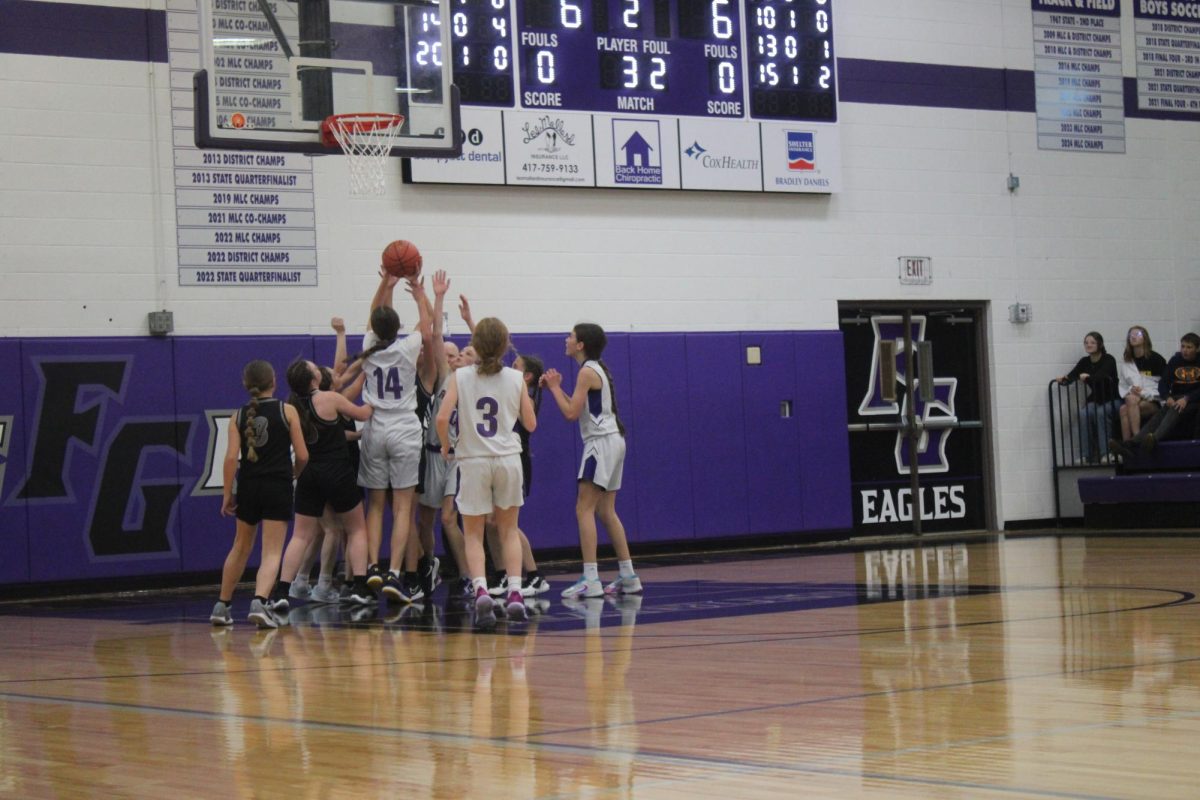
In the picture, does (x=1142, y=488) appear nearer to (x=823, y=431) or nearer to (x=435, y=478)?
(x=823, y=431)

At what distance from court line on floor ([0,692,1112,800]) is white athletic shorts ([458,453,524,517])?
9.41ft

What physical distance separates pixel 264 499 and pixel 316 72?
409 centimetres

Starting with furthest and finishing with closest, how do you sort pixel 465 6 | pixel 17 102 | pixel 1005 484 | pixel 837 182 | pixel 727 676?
1. pixel 1005 484
2. pixel 837 182
3. pixel 465 6
4. pixel 17 102
5. pixel 727 676

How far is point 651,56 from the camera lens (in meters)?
15.8

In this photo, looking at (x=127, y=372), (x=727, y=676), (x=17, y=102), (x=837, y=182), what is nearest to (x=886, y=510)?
(x=837, y=182)

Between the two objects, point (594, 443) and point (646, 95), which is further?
point (646, 95)

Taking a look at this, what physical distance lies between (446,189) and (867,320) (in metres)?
5.11

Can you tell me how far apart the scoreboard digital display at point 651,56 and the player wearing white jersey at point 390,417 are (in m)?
5.00

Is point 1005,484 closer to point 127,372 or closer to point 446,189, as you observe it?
point 446,189

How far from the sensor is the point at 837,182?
16891 millimetres

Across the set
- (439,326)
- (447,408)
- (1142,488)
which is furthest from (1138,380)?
(447,408)

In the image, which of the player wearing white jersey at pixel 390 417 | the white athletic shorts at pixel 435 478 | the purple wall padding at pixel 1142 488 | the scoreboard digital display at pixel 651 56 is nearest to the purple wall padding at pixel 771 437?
the scoreboard digital display at pixel 651 56

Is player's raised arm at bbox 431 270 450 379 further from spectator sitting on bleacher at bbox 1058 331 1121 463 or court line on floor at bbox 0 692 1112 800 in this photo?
spectator sitting on bleacher at bbox 1058 331 1121 463

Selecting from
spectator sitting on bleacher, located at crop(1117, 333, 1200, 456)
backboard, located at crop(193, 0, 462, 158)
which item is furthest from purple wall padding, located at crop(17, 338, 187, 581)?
spectator sitting on bleacher, located at crop(1117, 333, 1200, 456)
